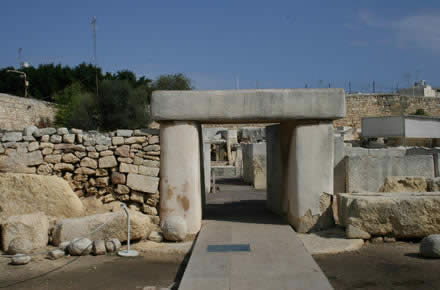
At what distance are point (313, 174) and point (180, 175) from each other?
8.42 ft

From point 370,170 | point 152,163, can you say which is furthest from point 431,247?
point 152,163

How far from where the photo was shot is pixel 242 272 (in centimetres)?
579

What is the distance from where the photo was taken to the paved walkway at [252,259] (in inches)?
211

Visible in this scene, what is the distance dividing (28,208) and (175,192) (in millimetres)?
2746

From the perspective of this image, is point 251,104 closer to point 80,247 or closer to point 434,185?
point 80,247

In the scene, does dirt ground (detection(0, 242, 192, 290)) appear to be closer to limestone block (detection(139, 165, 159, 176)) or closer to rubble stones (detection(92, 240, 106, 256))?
rubble stones (detection(92, 240, 106, 256))

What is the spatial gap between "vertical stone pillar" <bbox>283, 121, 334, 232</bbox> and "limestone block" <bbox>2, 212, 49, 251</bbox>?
4728 mm

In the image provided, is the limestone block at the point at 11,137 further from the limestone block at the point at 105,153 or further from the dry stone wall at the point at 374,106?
the dry stone wall at the point at 374,106

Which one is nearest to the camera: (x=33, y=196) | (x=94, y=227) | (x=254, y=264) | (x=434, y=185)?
(x=254, y=264)

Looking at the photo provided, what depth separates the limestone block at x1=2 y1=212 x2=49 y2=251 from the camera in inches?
294

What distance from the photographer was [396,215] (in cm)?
775

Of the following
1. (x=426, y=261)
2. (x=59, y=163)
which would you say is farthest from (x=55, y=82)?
(x=426, y=261)

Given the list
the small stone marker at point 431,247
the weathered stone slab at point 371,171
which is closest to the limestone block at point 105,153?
the weathered stone slab at point 371,171

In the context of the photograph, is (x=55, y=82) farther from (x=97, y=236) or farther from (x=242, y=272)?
(x=242, y=272)
